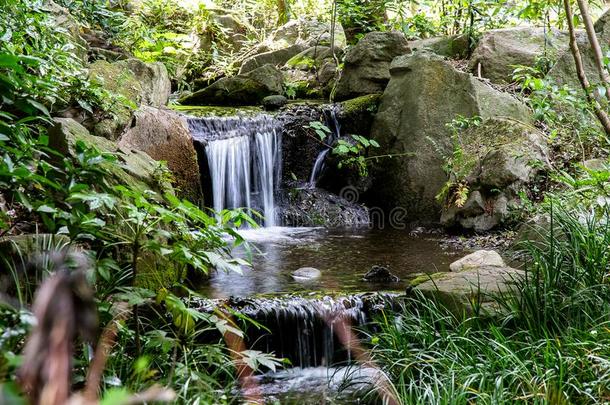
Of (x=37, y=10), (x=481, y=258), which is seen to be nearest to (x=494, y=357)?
(x=481, y=258)

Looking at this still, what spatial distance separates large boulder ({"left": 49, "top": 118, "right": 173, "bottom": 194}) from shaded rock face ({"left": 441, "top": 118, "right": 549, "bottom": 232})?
171 inches

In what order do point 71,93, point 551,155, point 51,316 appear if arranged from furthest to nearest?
point 551,155 < point 71,93 < point 51,316

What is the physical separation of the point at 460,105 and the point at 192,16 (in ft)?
26.9

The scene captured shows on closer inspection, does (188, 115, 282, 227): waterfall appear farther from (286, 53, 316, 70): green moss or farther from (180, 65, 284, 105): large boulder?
(286, 53, 316, 70): green moss

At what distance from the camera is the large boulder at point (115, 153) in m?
4.64

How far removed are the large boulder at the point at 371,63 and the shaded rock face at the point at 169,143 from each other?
356 cm

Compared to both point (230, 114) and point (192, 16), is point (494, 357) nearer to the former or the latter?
point (230, 114)

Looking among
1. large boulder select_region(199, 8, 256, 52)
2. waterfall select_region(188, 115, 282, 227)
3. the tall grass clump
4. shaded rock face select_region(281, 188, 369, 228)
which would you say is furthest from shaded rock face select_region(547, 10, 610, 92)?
large boulder select_region(199, 8, 256, 52)

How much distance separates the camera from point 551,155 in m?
8.32

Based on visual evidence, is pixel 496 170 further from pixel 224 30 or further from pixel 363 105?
pixel 224 30

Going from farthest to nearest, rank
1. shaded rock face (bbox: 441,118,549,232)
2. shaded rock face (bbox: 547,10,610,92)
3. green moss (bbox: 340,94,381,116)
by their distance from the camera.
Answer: green moss (bbox: 340,94,381,116) → shaded rock face (bbox: 547,10,610,92) → shaded rock face (bbox: 441,118,549,232)

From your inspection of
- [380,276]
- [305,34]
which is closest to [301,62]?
[305,34]

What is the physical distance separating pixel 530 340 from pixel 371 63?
765cm

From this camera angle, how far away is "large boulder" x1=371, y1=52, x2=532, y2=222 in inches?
356
